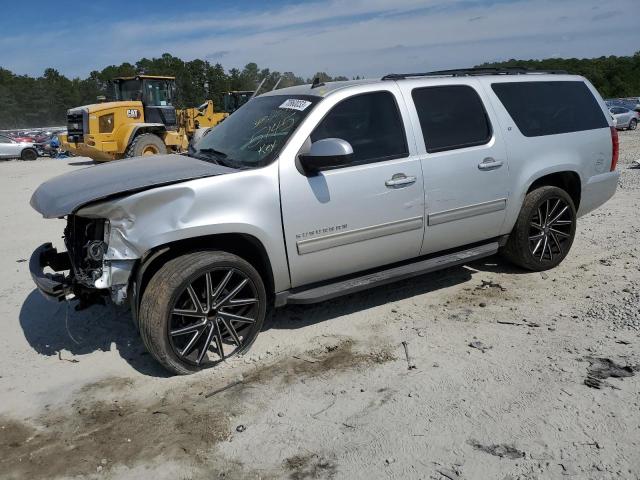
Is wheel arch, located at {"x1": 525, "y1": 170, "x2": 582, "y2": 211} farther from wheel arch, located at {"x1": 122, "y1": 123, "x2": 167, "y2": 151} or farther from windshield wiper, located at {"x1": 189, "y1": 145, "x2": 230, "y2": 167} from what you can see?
wheel arch, located at {"x1": 122, "y1": 123, "x2": 167, "y2": 151}

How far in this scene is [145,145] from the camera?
16.2 metres

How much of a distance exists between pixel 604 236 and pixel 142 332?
560cm

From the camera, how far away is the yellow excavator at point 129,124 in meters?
15.9

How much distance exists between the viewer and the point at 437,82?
A: 15.4 feet

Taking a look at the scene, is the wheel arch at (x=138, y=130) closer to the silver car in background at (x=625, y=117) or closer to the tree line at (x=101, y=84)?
the silver car in background at (x=625, y=117)

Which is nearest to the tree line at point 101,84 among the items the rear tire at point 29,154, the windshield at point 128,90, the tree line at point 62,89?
the tree line at point 62,89

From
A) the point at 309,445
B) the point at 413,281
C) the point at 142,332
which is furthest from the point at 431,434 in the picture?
the point at 413,281

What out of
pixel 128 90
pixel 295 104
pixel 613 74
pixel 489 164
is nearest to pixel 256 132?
pixel 295 104

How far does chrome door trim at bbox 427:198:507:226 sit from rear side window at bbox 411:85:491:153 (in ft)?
1.70

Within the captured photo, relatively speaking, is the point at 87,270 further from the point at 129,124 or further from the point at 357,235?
the point at 129,124

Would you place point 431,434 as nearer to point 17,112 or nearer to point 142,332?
point 142,332

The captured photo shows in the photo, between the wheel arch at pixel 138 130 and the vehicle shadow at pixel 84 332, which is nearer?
the vehicle shadow at pixel 84 332

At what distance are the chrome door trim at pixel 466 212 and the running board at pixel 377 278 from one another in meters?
0.36

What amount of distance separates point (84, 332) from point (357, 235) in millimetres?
2372
